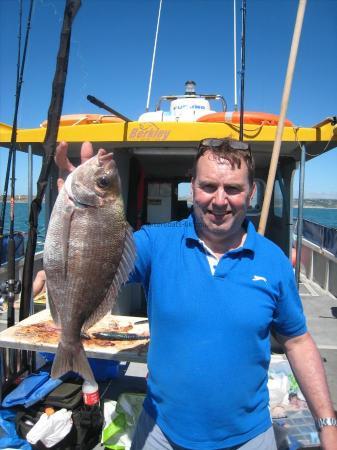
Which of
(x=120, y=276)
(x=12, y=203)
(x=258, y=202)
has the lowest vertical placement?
(x=120, y=276)

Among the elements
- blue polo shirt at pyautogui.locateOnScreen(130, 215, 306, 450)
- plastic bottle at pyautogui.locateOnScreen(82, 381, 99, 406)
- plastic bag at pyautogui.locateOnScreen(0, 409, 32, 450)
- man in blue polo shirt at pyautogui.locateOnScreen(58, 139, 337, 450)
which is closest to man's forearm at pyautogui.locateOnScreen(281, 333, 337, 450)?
man in blue polo shirt at pyautogui.locateOnScreen(58, 139, 337, 450)

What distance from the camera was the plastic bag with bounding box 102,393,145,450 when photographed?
327cm

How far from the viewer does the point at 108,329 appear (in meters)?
3.67

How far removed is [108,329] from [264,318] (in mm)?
2188

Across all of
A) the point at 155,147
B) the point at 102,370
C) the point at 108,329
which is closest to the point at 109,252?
the point at 108,329

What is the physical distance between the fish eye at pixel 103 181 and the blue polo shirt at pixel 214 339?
460 millimetres

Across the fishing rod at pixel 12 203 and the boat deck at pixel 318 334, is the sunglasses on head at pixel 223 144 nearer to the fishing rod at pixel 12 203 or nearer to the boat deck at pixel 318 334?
the boat deck at pixel 318 334

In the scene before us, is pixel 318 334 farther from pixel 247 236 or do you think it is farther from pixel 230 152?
pixel 230 152

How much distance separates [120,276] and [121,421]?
7.02 ft

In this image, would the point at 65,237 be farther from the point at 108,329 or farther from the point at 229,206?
the point at 108,329

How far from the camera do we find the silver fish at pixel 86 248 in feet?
5.83

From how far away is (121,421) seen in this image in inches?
133

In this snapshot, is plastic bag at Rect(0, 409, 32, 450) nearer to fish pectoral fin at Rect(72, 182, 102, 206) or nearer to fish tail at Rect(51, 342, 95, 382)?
fish tail at Rect(51, 342, 95, 382)

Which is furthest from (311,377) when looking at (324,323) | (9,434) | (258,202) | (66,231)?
(324,323)
